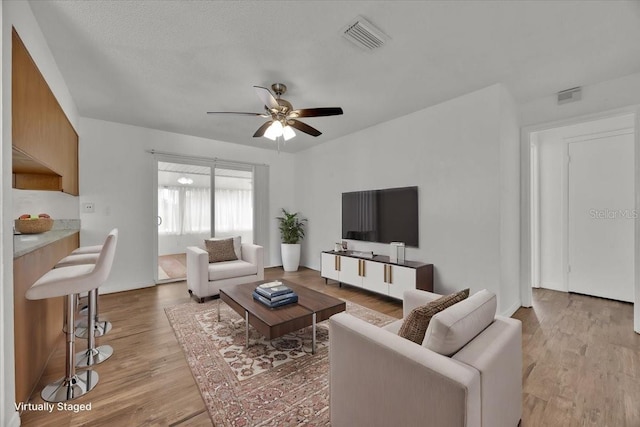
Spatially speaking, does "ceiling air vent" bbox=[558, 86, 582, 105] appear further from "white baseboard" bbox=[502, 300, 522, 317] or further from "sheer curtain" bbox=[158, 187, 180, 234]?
"sheer curtain" bbox=[158, 187, 180, 234]

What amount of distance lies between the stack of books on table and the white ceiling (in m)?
2.08

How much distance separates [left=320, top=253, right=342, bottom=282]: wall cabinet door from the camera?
420 centimetres

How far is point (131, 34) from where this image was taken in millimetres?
2061

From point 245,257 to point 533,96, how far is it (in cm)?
432

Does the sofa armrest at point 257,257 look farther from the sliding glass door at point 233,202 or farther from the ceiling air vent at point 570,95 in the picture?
the ceiling air vent at point 570,95

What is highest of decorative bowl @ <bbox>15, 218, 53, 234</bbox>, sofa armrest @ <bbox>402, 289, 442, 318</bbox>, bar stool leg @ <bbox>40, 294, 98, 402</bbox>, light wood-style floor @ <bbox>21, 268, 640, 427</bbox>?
decorative bowl @ <bbox>15, 218, 53, 234</bbox>

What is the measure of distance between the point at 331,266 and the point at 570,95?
12.0 feet

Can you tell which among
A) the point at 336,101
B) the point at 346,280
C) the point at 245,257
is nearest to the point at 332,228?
the point at 346,280

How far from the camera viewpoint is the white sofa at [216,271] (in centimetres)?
340

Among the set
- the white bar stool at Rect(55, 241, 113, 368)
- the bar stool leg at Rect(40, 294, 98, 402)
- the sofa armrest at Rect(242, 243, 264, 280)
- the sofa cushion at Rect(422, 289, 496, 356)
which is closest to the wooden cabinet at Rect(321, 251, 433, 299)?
the sofa armrest at Rect(242, 243, 264, 280)

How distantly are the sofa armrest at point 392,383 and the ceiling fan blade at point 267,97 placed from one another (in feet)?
6.27

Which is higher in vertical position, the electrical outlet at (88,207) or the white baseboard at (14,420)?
the electrical outlet at (88,207)

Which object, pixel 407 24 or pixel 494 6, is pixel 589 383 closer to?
pixel 494 6

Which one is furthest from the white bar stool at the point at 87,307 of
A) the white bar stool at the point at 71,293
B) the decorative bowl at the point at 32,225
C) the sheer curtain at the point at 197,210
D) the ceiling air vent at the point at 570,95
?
the ceiling air vent at the point at 570,95
